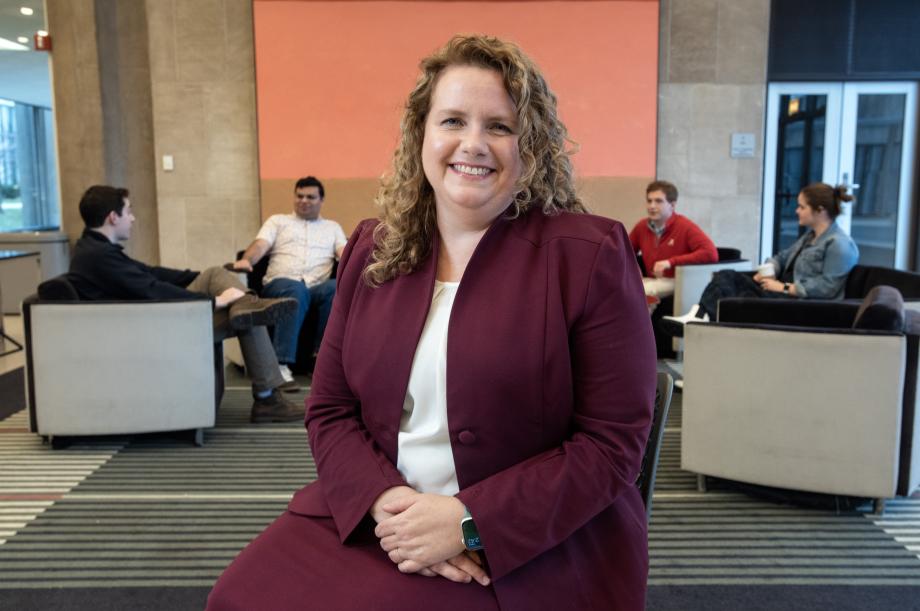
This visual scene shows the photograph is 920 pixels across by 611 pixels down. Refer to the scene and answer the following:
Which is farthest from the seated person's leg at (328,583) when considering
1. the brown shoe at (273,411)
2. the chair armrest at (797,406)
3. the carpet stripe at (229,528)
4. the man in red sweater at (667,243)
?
the man in red sweater at (667,243)

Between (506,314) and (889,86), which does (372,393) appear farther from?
(889,86)

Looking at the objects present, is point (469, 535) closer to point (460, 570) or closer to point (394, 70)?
point (460, 570)

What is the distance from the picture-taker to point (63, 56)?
7.95 metres

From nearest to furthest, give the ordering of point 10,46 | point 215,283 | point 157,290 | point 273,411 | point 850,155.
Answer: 1. point 157,290
2. point 273,411
3. point 215,283
4. point 850,155
5. point 10,46

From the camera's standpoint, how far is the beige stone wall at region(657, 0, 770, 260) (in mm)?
7715

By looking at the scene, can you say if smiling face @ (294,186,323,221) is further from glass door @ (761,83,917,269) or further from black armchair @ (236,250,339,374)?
glass door @ (761,83,917,269)

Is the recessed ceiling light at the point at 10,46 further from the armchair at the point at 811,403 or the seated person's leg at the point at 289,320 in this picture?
the armchair at the point at 811,403

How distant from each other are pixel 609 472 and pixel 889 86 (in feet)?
26.9

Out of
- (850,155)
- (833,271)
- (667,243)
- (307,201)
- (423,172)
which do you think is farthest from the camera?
(850,155)

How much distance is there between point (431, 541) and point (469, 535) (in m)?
0.06

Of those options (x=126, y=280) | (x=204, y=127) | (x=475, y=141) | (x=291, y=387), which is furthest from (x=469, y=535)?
(x=204, y=127)

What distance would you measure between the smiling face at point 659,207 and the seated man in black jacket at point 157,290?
2968 mm

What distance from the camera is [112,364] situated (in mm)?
3867

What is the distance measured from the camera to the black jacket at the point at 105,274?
4055mm
